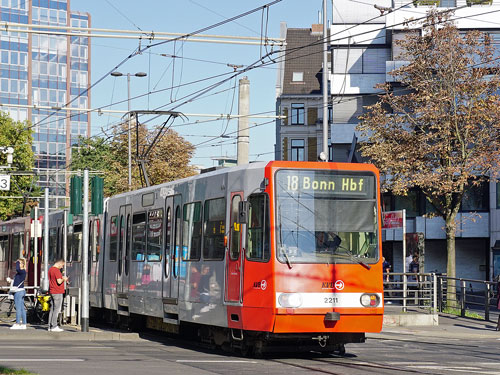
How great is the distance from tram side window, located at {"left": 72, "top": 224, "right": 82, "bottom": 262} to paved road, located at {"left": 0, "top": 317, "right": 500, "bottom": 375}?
18.2 ft

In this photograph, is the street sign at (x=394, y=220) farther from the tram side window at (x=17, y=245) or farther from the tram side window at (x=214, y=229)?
the tram side window at (x=17, y=245)

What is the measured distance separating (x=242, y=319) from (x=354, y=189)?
8.73 feet

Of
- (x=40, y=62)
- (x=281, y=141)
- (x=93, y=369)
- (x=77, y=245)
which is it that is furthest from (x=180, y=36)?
(x=40, y=62)

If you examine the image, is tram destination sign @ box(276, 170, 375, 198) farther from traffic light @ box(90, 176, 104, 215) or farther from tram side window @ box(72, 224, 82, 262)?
tram side window @ box(72, 224, 82, 262)

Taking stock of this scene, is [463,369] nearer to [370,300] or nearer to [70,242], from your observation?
[370,300]

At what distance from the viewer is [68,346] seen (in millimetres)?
18219

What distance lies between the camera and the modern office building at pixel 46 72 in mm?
141000

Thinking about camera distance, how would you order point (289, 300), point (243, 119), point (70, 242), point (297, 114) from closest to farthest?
1. point (289, 300)
2. point (70, 242)
3. point (243, 119)
4. point (297, 114)

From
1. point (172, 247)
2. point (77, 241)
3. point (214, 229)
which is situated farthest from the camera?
point (77, 241)

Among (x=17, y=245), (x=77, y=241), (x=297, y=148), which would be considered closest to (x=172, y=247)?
(x=77, y=241)

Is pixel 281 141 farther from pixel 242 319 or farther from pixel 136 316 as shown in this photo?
pixel 242 319

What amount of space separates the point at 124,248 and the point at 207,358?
23.2 feet

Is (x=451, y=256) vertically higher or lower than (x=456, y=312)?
higher

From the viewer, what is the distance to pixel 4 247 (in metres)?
37.2
